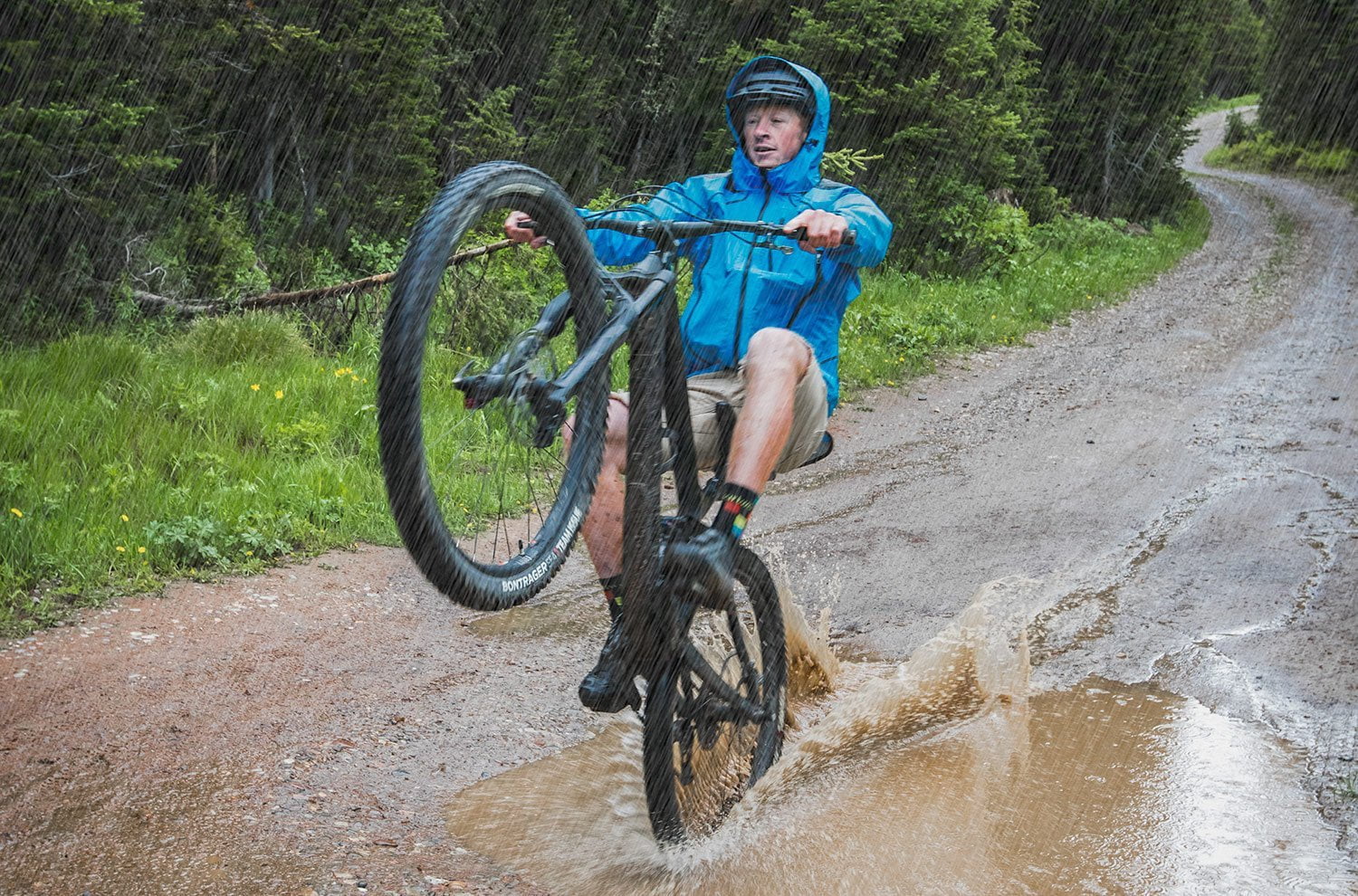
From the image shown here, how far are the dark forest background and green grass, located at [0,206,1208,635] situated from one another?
1026 mm

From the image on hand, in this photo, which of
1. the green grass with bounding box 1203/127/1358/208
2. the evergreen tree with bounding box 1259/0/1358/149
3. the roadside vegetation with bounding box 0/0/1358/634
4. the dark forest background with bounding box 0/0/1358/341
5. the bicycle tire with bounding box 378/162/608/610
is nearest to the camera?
the bicycle tire with bounding box 378/162/608/610

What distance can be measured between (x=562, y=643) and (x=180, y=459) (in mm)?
2782

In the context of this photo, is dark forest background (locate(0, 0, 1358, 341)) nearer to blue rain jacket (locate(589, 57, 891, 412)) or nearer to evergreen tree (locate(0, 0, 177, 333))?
evergreen tree (locate(0, 0, 177, 333))

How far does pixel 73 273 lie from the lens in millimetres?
8586

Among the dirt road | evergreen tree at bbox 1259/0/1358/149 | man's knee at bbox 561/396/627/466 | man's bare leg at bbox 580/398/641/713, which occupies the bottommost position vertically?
the dirt road

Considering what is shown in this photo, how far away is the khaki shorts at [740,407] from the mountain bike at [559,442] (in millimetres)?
49

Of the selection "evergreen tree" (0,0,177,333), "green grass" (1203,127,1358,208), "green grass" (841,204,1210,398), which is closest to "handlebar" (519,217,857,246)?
"evergreen tree" (0,0,177,333)

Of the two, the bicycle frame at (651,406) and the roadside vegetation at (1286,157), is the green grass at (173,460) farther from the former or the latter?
the roadside vegetation at (1286,157)

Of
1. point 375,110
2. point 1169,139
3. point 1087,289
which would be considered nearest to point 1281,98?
point 1169,139

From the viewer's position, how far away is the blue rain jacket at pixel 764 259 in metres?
3.57

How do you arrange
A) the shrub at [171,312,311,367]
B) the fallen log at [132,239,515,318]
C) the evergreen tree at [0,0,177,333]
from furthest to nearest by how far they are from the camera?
the fallen log at [132,239,515,318] → the shrub at [171,312,311,367] → the evergreen tree at [0,0,177,333]

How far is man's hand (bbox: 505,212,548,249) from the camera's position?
9.34 ft

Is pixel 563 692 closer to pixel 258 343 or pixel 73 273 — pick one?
pixel 258 343

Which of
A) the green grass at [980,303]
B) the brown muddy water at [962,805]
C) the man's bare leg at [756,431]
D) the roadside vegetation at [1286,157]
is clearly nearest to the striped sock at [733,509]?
the man's bare leg at [756,431]
